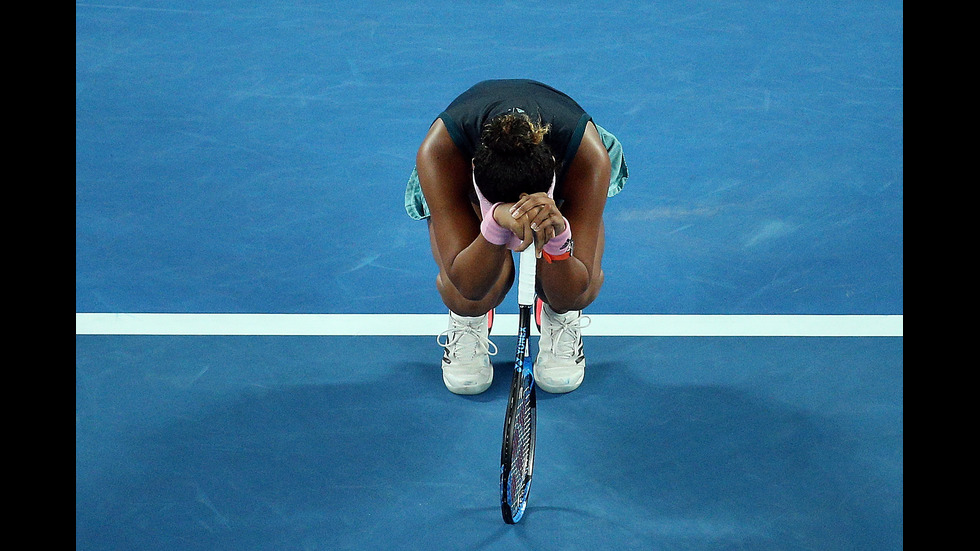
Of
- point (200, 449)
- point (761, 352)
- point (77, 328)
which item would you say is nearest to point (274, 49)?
point (77, 328)

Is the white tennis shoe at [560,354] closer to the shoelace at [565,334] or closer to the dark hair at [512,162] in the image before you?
the shoelace at [565,334]

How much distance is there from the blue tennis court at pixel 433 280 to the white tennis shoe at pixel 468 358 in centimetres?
4

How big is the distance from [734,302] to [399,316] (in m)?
1.15

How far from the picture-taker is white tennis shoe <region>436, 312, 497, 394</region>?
8.41 feet

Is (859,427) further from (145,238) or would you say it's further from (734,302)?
(145,238)

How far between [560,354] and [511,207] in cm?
78

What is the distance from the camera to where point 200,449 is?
2320mm

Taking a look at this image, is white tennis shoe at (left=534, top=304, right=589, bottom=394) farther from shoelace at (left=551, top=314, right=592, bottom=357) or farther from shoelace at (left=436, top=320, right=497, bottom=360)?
shoelace at (left=436, top=320, right=497, bottom=360)

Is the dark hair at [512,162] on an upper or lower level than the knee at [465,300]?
upper

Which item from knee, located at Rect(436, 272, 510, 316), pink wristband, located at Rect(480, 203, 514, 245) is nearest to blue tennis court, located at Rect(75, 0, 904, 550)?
knee, located at Rect(436, 272, 510, 316)

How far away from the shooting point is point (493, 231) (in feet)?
6.55

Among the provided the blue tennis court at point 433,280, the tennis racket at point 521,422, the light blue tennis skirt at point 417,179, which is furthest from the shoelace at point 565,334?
the tennis racket at point 521,422

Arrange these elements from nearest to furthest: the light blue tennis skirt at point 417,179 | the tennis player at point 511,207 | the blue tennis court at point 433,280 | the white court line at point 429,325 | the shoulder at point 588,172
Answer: the tennis player at point 511,207 → the blue tennis court at point 433,280 → the shoulder at point 588,172 → the light blue tennis skirt at point 417,179 → the white court line at point 429,325

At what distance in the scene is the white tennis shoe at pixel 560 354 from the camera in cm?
257
